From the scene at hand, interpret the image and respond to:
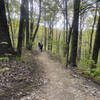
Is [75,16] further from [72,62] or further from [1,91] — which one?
[1,91]

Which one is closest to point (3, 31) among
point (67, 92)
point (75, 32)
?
point (67, 92)

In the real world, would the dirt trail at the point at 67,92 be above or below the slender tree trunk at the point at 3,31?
below

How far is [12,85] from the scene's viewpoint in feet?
9.58

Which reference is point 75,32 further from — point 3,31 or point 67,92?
point 3,31

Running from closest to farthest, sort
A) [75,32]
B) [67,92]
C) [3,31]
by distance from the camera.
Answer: [67,92] → [3,31] → [75,32]

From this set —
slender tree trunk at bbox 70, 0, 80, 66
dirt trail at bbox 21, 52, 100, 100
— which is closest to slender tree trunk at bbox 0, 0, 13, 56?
dirt trail at bbox 21, 52, 100, 100

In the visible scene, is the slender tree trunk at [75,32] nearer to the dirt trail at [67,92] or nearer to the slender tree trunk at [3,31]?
the dirt trail at [67,92]

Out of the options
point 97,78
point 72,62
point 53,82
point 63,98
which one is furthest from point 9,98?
point 72,62

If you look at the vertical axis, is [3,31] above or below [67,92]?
above

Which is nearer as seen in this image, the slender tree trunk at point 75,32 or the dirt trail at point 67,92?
the dirt trail at point 67,92

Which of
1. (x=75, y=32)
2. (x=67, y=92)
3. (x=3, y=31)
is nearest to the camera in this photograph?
(x=67, y=92)

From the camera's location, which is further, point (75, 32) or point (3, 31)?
point (75, 32)

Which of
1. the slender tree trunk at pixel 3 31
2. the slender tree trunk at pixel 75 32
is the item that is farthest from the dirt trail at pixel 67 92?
the slender tree trunk at pixel 3 31

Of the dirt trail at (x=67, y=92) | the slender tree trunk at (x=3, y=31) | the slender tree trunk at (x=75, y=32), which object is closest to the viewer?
the dirt trail at (x=67, y=92)
